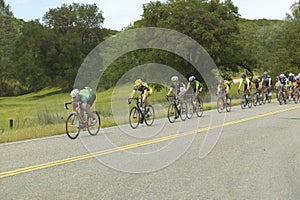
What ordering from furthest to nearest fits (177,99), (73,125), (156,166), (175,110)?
(177,99), (175,110), (73,125), (156,166)

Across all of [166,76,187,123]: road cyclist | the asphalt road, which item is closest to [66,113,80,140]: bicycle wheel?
the asphalt road

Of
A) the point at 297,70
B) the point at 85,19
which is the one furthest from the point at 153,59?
the point at 85,19

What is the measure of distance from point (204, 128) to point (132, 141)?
3.52m

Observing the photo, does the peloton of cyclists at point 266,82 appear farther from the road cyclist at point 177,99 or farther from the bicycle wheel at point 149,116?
the bicycle wheel at point 149,116

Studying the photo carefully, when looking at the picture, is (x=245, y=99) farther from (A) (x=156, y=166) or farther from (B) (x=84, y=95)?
(A) (x=156, y=166)

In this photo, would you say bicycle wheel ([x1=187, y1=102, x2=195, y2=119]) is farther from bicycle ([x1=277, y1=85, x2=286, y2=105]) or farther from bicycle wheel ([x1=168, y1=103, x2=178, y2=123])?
bicycle ([x1=277, y1=85, x2=286, y2=105])

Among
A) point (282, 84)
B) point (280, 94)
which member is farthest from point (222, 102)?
point (282, 84)

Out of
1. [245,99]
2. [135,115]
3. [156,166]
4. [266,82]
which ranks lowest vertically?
[156,166]

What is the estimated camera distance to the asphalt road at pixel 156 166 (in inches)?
226

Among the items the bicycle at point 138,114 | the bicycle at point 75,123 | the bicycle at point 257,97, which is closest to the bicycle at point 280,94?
the bicycle at point 257,97

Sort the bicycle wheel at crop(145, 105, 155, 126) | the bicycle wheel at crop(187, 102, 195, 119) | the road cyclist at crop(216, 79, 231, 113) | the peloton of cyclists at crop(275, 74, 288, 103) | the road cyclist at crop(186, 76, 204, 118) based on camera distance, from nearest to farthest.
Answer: the bicycle wheel at crop(145, 105, 155, 126), the road cyclist at crop(186, 76, 204, 118), the bicycle wheel at crop(187, 102, 195, 119), the road cyclist at crop(216, 79, 231, 113), the peloton of cyclists at crop(275, 74, 288, 103)

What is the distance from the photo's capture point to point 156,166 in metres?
7.51

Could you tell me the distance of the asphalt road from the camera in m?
5.74

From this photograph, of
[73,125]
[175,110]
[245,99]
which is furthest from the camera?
[245,99]
